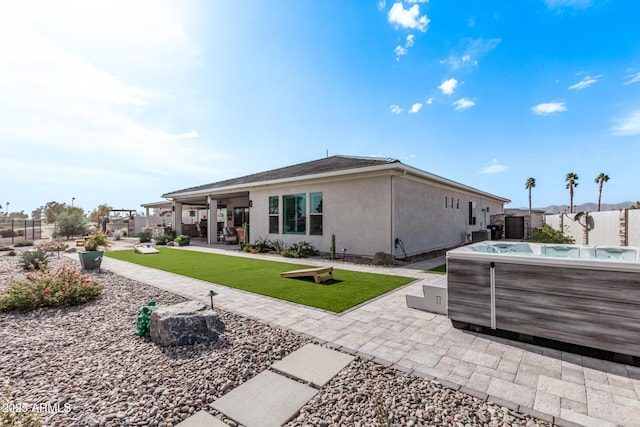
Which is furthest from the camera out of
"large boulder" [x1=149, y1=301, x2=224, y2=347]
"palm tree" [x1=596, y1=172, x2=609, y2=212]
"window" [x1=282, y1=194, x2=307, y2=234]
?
"palm tree" [x1=596, y1=172, x2=609, y2=212]

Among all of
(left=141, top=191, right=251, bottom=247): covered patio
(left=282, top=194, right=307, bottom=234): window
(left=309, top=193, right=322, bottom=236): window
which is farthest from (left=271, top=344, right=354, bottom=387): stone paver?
(left=141, top=191, right=251, bottom=247): covered patio

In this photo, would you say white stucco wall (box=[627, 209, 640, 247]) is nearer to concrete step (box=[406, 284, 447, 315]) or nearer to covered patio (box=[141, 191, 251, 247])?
concrete step (box=[406, 284, 447, 315])

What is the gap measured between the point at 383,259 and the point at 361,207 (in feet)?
6.60

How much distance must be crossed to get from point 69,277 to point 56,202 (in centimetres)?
4501

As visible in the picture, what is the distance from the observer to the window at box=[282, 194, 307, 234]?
10711 mm

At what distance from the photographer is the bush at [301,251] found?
387 inches

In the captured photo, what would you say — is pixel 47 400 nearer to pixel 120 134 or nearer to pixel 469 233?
pixel 120 134

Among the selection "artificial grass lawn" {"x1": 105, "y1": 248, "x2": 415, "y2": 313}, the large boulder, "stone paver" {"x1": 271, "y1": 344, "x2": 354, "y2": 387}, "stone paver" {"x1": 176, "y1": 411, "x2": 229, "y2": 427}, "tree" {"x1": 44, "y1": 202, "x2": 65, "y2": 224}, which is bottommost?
"artificial grass lawn" {"x1": 105, "y1": 248, "x2": 415, "y2": 313}

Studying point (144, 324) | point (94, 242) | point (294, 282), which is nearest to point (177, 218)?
point (94, 242)

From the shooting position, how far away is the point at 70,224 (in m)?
18.8

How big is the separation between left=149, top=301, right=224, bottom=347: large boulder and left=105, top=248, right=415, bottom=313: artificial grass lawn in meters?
1.64

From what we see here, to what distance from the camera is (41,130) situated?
21.5 ft

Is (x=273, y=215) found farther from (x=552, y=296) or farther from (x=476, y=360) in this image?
(x=552, y=296)

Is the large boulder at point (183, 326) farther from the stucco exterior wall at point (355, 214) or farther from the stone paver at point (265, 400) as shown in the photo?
the stucco exterior wall at point (355, 214)
